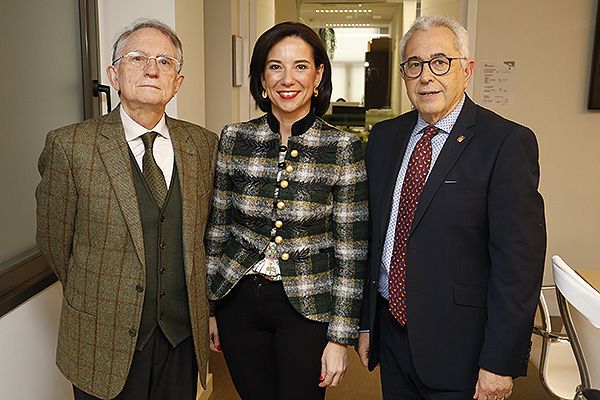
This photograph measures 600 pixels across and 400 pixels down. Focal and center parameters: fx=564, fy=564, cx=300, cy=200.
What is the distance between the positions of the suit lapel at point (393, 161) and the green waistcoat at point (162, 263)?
604 mm

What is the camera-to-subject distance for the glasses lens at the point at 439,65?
161 cm

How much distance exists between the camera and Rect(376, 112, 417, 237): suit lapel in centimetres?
170

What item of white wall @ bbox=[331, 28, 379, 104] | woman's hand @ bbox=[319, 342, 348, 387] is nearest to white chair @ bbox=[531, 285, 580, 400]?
woman's hand @ bbox=[319, 342, 348, 387]

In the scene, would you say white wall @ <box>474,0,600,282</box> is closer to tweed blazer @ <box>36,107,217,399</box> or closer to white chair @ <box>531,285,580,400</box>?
white chair @ <box>531,285,580,400</box>

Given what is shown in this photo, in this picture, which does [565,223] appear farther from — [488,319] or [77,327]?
[77,327]

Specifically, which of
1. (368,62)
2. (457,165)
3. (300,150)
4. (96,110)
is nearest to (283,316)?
(300,150)

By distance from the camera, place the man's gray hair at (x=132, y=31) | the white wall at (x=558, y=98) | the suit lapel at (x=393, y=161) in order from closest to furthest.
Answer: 1. the man's gray hair at (x=132, y=31)
2. the suit lapel at (x=393, y=161)
3. the white wall at (x=558, y=98)

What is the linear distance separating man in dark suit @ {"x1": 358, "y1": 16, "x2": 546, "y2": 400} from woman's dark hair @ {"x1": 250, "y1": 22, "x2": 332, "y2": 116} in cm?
26

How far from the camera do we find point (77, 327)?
155 centimetres

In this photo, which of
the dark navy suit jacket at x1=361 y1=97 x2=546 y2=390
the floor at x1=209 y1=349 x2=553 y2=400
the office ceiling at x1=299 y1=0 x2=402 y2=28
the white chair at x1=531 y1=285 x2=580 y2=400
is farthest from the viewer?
the office ceiling at x1=299 y1=0 x2=402 y2=28

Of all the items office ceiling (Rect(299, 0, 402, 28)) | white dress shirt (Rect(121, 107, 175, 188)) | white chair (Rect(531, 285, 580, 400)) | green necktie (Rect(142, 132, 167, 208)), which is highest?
office ceiling (Rect(299, 0, 402, 28))

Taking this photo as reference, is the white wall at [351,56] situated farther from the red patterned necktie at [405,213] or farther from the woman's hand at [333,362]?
the woman's hand at [333,362]

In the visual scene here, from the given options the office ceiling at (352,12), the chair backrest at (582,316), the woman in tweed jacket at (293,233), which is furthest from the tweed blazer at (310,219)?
the office ceiling at (352,12)

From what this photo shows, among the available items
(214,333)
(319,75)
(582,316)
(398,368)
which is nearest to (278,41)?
(319,75)
